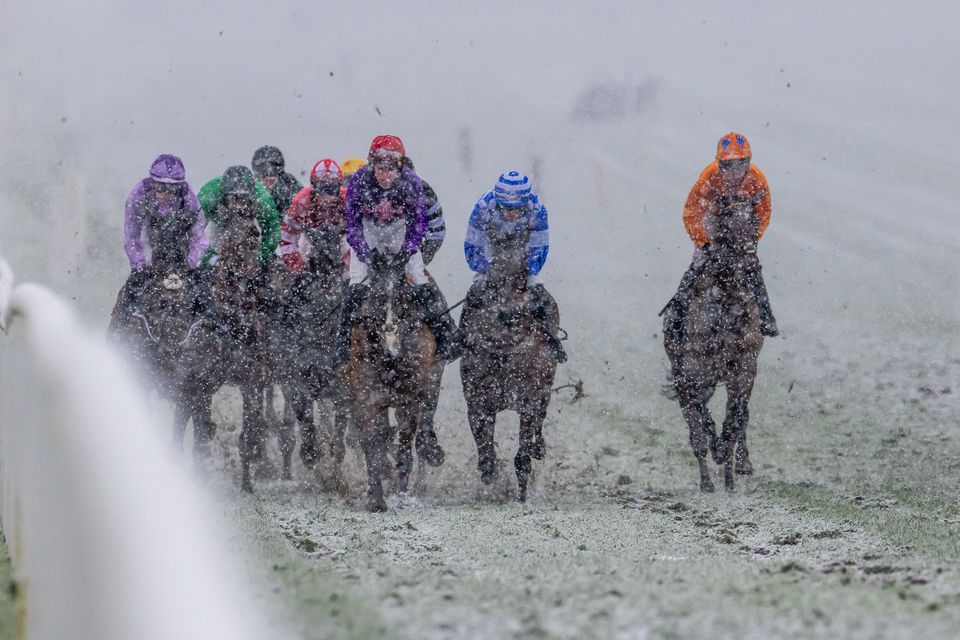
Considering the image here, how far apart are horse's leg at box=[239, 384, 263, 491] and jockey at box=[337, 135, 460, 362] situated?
58.3 inches

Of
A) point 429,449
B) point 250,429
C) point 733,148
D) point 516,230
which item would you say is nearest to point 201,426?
point 250,429

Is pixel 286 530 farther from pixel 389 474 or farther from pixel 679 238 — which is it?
pixel 679 238

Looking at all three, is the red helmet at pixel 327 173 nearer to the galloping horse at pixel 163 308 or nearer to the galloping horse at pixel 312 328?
the galloping horse at pixel 312 328

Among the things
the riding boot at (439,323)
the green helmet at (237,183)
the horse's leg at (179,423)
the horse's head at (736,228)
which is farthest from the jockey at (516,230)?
the horse's leg at (179,423)

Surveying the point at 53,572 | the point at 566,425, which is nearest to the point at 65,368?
the point at 53,572

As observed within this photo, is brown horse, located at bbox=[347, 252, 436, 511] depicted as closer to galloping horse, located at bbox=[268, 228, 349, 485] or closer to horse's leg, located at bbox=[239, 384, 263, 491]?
galloping horse, located at bbox=[268, 228, 349, 485]

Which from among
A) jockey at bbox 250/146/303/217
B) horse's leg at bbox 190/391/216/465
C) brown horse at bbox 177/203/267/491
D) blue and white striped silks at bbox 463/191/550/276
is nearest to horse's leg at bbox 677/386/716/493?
blue and white striped silks at bbox 463/191/550/276

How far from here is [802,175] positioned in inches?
1216

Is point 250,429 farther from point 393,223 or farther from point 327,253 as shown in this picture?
point 393,223

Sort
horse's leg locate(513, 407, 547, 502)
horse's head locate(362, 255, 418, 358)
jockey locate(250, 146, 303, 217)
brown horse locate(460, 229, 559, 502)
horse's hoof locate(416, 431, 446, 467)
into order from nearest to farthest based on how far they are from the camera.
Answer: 1. horse's head locate(362, 255, 418, 358)
2. brown horse locate(460, 229, 559, 502)
3. horse's leg locate(513, 407, 547, 502)
4. horse's hoof locate(416, 431, 446, 467)
5. jockey locate(250, 146, 303, 217)

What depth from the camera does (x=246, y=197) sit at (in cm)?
927

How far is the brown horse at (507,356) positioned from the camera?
29.2 ft

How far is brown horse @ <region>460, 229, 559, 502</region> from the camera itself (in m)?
8.90

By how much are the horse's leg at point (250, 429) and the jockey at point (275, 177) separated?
6.96 ft
